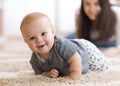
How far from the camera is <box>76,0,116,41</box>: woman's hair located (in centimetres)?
196

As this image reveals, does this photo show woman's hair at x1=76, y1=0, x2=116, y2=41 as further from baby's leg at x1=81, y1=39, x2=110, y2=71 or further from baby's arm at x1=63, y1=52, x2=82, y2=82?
baby's arm at x1=63, y1=52, x2=82, y2=82

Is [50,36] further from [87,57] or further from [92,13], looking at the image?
[92,13]

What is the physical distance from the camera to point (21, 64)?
1564mm

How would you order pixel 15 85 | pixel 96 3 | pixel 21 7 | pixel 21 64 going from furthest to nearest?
pixel 21 7 < pixel 96 3 < pixel 21 64 < pixel 15 85

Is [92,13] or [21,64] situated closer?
[21,64]

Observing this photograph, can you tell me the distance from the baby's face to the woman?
0.89m

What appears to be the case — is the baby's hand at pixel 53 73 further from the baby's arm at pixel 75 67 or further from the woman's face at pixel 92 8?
the woman's face at pixel 92 8

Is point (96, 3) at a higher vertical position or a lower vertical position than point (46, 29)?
lower

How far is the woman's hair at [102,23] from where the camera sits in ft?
6.44

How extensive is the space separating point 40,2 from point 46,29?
2.46 meters

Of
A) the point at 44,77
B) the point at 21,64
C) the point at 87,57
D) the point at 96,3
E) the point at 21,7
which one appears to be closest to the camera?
the point at 44,77

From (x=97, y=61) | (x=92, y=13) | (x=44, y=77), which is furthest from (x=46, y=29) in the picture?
(x=92, y=13)

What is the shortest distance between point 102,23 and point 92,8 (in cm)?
11

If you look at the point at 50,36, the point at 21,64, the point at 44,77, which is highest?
the point at 50,36
